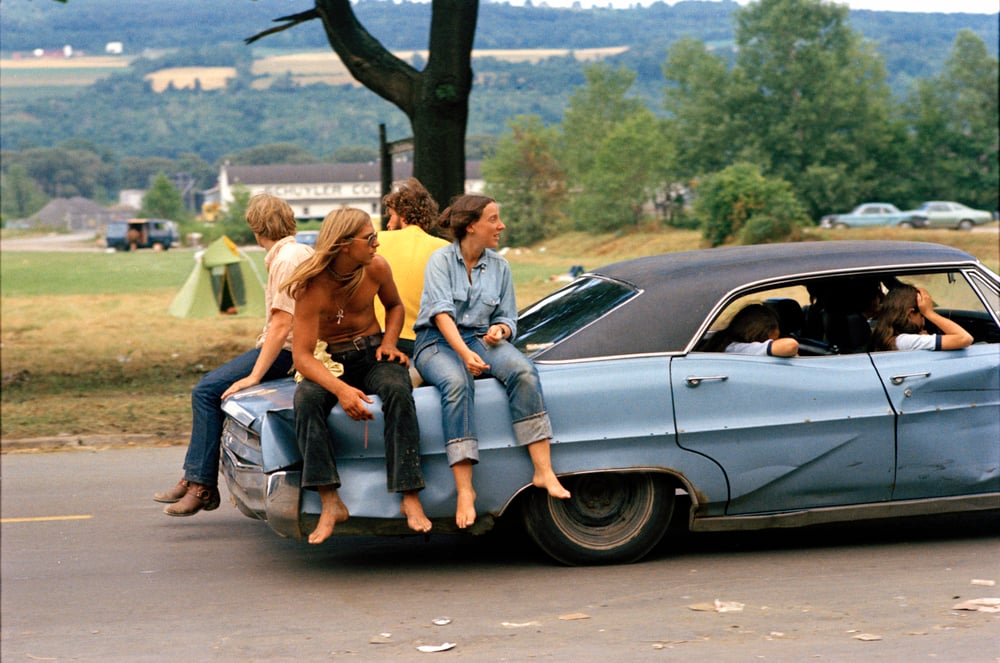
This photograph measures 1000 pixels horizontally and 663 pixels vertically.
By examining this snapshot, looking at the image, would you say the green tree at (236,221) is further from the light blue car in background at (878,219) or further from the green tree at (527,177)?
the light blue car in background at (878,219)

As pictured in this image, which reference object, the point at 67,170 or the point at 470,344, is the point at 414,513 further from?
the point at 67,170

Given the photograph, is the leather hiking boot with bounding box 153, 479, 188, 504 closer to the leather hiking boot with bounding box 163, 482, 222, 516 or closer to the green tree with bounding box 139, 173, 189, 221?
the leather hiking boot with bounding box 163, 482, 222, 516

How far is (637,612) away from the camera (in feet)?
18.6

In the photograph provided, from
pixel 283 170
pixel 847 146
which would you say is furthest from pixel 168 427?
pixel 283 170

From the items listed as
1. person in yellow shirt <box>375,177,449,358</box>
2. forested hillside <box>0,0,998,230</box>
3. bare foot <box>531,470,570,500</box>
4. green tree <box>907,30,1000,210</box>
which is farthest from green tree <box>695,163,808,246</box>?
green tree <box>907,30,1000,210</box>

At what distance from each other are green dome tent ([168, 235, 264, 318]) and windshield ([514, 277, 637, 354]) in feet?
60.4

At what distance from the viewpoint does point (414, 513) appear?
6055 millimetres

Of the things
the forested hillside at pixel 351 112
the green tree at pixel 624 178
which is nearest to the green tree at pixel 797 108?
the forested hillside at pixel 351 112

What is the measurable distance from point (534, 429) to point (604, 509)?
2.19 feet

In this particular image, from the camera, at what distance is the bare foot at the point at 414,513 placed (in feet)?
19.8

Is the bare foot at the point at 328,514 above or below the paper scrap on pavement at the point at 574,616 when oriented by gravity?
above

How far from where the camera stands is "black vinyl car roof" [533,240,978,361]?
6.41m

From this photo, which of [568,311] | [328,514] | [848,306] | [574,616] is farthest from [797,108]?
[574,616]

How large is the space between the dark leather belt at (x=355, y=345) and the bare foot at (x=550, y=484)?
107cm
